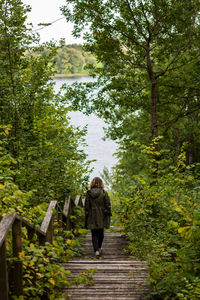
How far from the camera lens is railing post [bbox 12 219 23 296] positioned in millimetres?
2848

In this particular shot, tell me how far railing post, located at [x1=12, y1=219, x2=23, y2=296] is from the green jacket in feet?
11.1

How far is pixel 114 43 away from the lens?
11.1 m

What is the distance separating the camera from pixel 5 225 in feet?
7.93

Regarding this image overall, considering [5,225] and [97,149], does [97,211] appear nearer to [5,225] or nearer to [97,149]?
[5,225]

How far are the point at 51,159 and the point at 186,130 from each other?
1062 cm

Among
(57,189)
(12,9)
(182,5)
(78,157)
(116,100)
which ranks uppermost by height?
(182,5)

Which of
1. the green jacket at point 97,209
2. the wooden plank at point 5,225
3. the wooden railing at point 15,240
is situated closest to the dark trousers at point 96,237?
the green jacket at point 97,209

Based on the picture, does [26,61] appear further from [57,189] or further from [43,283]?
[43,283]

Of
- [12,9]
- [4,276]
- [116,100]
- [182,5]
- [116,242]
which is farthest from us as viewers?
[116,100]

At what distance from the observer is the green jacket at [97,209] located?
6.22 metres

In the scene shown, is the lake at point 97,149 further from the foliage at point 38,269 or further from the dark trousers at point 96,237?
the foliage at point 38,269

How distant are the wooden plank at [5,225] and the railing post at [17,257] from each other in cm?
27

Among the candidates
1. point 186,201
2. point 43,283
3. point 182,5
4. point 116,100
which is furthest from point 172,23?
point 43,283

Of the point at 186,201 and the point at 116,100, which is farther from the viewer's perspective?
the point at 116,100
